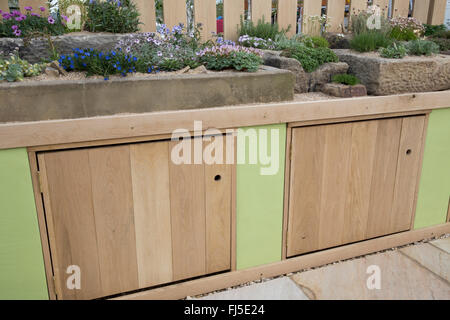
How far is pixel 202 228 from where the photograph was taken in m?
2.54

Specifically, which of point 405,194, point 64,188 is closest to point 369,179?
point 405,194

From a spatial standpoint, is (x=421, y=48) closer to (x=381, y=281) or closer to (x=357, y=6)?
(x=357, y=6)

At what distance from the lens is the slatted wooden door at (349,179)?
270 cm

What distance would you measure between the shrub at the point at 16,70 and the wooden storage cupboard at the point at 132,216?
0.55 metres

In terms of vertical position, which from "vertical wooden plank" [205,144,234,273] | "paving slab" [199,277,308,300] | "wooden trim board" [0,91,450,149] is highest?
"wooden trim board" [0,91,450,149]

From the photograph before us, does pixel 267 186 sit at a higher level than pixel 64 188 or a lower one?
lower

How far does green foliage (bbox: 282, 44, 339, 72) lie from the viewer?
3.16 metres

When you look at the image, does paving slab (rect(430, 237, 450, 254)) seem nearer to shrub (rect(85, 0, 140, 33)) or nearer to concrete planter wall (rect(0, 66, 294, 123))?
concrete planter wall (rect(0, 66, 294, 123))

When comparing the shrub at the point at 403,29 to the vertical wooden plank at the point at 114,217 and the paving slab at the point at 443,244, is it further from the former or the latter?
the vertical wooden plank at the point at 114,217

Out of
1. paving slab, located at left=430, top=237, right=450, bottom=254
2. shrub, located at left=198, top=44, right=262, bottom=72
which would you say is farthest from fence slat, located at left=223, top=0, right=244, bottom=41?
paving slab, located at left=430, top=237, right=450, bottom=254

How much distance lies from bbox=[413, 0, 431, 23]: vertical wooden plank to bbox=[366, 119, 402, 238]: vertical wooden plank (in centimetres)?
228

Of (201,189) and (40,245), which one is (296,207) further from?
(40,245)

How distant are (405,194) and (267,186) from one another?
123 centimetres

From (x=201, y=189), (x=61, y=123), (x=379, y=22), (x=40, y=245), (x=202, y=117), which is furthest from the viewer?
(x=379, y=22)
